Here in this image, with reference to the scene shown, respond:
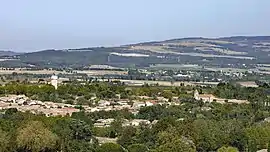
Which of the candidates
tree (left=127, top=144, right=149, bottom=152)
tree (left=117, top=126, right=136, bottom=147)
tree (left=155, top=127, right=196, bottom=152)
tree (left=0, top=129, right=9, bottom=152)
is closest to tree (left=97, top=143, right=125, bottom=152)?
tree (left=127, top=144, right=149, bottom=152)

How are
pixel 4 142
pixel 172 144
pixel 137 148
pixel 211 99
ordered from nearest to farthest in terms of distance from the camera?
pixel 172 144, pixel 4 142, pixel 137 148, pixel 211 99

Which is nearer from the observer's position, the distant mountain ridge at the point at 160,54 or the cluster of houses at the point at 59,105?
the cluster of houses at the point at 59,105

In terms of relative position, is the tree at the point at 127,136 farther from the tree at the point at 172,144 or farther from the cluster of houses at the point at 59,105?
the cluster of houses at the point at 59,105

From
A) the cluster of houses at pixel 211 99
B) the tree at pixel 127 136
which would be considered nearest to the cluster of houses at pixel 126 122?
the tree at pixel 127 136

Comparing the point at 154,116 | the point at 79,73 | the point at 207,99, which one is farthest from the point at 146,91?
the point at 79,73

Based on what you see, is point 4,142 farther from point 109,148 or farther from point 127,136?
point 127,136

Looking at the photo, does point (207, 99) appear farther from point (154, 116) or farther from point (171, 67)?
point (171, 67)

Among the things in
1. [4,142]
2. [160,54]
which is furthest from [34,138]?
[160,54]

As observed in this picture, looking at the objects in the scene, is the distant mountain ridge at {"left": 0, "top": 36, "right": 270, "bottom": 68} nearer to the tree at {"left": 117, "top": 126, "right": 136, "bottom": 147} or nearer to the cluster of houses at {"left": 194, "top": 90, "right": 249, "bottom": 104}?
the cluster of houses at {"left": 194, "top": 90, "right": 249, "bottom": 104}
